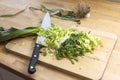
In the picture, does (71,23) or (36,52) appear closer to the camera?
(36,52)

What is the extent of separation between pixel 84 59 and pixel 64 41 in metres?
0.11

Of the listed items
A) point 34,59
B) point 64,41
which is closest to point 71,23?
point 64,41

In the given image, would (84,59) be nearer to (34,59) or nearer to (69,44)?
(69,44)

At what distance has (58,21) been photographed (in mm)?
881

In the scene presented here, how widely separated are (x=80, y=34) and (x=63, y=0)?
1.55 ft

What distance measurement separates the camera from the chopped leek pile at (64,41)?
2.15ft

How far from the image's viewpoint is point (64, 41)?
69 centimetres

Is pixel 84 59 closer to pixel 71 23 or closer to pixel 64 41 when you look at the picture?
pixel 64 41

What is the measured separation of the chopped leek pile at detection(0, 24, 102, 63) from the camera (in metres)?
0.65

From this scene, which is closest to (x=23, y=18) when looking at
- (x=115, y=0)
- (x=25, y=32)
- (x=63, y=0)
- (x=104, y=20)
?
(x=25, y=32)

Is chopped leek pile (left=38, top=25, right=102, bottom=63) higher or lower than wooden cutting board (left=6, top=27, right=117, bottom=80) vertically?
higher

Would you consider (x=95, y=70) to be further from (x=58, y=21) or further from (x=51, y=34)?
(x=58, y=21)

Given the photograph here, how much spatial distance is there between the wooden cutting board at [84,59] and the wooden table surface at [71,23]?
21mm

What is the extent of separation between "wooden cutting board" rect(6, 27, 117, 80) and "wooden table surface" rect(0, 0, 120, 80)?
21 millimetres
